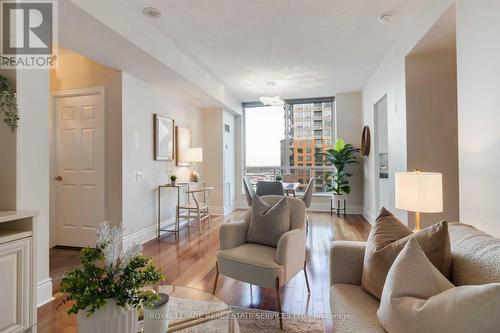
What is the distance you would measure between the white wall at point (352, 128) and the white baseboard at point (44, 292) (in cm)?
552

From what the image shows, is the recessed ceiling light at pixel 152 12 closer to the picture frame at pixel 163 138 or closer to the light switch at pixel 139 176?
the picture frame at pixel 163 138

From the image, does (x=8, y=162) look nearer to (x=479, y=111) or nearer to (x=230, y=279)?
(x=230, y=279)

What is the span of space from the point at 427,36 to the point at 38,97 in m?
3.65

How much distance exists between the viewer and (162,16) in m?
2.86

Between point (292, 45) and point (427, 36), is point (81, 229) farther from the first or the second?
point (427, 36)

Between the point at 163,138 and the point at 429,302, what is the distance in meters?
4.27

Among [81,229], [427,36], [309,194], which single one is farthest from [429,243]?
[81,229]

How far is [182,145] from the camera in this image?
516 cm

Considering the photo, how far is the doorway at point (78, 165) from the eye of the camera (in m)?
3.62

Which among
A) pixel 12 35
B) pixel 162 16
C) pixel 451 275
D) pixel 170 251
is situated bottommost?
pixel 170 251

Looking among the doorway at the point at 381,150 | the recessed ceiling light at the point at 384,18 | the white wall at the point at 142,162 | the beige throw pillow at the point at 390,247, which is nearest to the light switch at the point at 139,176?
the white wall at the point at 142,162

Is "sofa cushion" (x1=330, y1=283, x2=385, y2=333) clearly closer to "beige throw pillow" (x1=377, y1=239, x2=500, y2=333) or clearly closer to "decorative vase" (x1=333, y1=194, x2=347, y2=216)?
"beige throw pillow" (x1=377, y1=239, x2=500, y2=333)

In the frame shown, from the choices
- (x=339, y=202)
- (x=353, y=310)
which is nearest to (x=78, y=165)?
(x=353, y=310)

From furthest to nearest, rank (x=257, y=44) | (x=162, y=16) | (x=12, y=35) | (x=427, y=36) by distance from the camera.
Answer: (x=257, y=44), (x=162, y=16), (x=427, y=36), (x=12, y=35)
